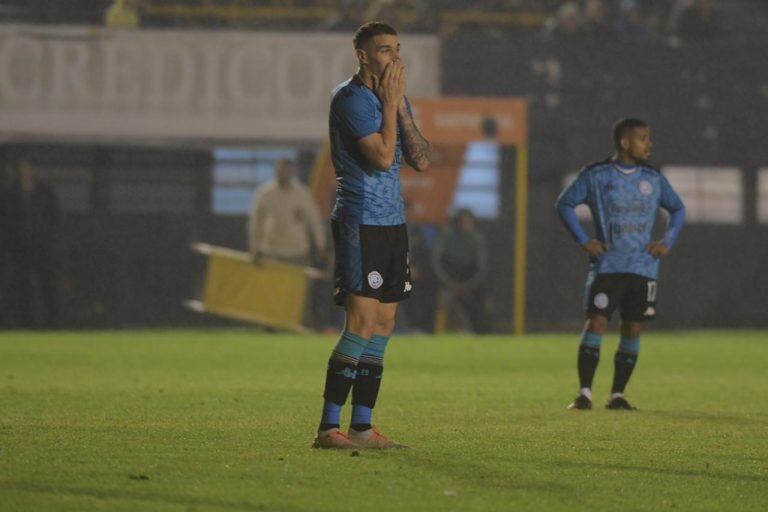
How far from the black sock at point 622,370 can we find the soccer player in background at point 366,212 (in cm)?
359

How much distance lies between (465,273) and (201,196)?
475cm

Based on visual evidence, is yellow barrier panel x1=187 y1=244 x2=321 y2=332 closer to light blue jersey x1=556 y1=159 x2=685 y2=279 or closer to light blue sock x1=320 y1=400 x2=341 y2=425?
light blue jersey x1=556 y1=159 x2=685 y2=279

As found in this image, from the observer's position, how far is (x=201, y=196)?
2722 centimetres

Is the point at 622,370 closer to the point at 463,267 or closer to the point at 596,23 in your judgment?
the point at 463,267

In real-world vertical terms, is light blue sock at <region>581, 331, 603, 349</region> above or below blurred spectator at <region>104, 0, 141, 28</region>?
below

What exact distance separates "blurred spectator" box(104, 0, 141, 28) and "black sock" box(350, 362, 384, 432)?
17173 millimetres

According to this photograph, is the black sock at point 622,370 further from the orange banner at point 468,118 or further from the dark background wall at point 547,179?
the dark background wall at point 547,179

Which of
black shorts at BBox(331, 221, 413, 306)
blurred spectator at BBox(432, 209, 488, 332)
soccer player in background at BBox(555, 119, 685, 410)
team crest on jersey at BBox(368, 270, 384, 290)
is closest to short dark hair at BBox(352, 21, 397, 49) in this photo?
black shorts at BBox(331, 221, 413, 306)

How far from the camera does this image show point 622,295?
1174 cm

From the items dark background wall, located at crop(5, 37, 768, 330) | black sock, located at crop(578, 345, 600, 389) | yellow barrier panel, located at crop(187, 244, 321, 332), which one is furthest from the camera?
dark background wall, located at crop(5, 37, 768, 330)

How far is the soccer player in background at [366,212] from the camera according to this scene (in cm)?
817

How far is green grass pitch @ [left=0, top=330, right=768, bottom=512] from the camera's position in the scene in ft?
21.7

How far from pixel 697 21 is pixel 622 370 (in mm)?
17391

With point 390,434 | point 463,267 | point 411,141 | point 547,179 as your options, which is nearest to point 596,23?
point 547,179
